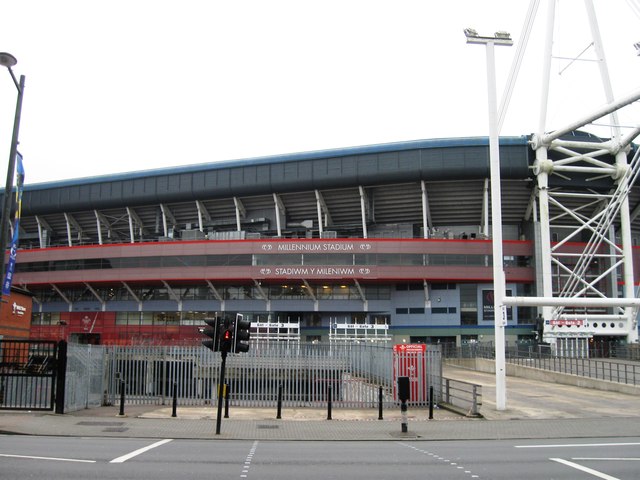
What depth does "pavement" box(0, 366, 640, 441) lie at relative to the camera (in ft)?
54.6

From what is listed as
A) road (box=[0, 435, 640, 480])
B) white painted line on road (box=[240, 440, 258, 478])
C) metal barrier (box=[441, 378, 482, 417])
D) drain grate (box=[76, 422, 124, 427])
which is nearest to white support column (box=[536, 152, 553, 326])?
metal barrier (box=[441, 378, 482, 417])

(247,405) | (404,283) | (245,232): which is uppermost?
(245,232)

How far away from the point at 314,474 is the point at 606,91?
50.9 meters

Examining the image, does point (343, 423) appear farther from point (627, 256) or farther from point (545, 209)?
point (627, 256)

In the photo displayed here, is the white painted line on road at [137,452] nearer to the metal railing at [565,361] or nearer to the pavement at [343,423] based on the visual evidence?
the pavement at [343,423]

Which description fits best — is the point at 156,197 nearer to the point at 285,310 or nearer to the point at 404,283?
the point at 285,310

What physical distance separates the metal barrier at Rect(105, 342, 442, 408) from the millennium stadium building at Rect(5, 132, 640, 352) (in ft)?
105

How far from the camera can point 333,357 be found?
23312mm

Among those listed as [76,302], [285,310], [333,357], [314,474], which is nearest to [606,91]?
[285,310]

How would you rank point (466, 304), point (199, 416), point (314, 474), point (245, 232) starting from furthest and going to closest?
point (245, 232), point (466, 304), point (199, 416), point (314, 474)

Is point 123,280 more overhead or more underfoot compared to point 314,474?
more overhead

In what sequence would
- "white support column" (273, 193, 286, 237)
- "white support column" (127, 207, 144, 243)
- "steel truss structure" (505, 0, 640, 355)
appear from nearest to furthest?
"steel truss structure" (505, 0, 640, 355) → "white support column" (273, 193, 286, 237) → "white support column" (127, 207, 144, 243)

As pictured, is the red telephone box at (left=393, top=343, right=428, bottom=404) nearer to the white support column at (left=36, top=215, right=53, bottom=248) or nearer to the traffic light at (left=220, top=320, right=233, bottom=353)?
the traffic light at (left=220, top=320, right=233, bottom=353)

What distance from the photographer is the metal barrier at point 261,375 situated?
76.1 feet
